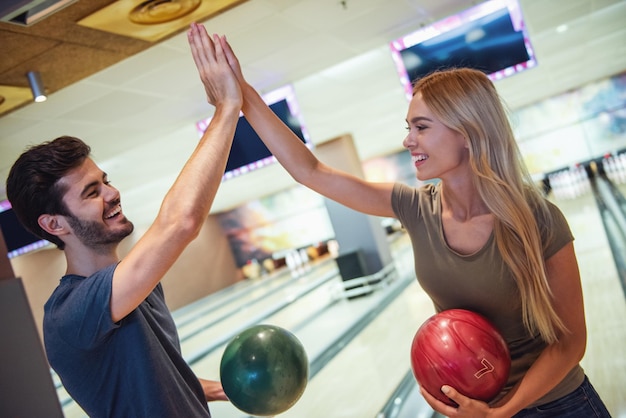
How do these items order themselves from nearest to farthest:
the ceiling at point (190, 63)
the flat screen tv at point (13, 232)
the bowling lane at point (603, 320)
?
the bowling lane at point (603, 320) → the ceiling at point (190, 63) → the flat screen tv at point (13, 232)

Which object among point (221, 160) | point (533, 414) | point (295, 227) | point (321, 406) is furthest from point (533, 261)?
point (295, 227)

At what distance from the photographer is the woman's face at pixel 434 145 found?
4.72 ft

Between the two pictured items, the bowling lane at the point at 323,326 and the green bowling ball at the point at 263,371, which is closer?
the green bowling ball at the point at 263,371

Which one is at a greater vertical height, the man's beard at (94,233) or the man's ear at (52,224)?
the man's ear at (52,224)

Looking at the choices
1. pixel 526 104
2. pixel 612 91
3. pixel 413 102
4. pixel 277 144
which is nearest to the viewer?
pixel 413 102

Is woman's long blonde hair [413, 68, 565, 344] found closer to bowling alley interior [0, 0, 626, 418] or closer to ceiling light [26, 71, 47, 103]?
bowling alley interior [0, 0, 626, 418]

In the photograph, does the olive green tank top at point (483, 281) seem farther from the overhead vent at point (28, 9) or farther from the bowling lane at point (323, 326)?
the bowling lane at point (323, 326)

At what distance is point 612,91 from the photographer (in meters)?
13.3

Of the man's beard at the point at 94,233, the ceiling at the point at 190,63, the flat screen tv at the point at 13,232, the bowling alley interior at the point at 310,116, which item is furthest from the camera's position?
the flat screen tv at the point at 13,232

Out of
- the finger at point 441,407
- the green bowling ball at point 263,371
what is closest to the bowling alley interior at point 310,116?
the green bowling ball at point 263,371

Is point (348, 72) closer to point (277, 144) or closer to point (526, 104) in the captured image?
point (277, 144)

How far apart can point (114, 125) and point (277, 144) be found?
3.80 metres

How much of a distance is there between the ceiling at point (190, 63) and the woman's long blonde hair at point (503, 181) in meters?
2.07

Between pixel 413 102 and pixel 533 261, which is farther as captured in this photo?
pixel 413 102
